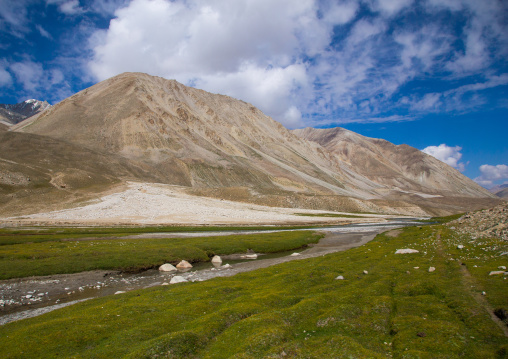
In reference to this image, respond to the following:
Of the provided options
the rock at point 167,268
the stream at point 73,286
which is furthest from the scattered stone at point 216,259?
the rock at point 167,268

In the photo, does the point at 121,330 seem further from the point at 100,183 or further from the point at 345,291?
the point at 100,183

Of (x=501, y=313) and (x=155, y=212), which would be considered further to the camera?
(x=155, y=212)

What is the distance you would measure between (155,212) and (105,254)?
191 feet

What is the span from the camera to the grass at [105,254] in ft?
103

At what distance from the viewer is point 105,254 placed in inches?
1458

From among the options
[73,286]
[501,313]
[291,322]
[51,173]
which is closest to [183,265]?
[73,286]

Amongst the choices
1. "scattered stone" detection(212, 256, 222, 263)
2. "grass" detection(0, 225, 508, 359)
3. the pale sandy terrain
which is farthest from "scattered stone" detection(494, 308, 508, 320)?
the pale sandy terrain

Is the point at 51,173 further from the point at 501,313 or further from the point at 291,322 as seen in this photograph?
the point at 501,313

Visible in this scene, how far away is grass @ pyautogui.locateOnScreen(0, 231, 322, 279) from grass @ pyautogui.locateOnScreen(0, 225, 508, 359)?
13.9 m

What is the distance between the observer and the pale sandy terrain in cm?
7925

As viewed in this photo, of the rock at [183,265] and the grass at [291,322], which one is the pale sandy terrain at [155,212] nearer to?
the rock at [183,265]

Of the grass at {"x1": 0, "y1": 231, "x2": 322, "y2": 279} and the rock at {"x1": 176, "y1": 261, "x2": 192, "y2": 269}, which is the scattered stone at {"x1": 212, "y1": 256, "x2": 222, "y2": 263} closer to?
the grass at {"x1": 0, "y1": 231, "x2": 322, "y2": 279}

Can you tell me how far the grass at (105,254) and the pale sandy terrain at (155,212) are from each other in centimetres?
3421

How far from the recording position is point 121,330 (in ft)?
50.5
